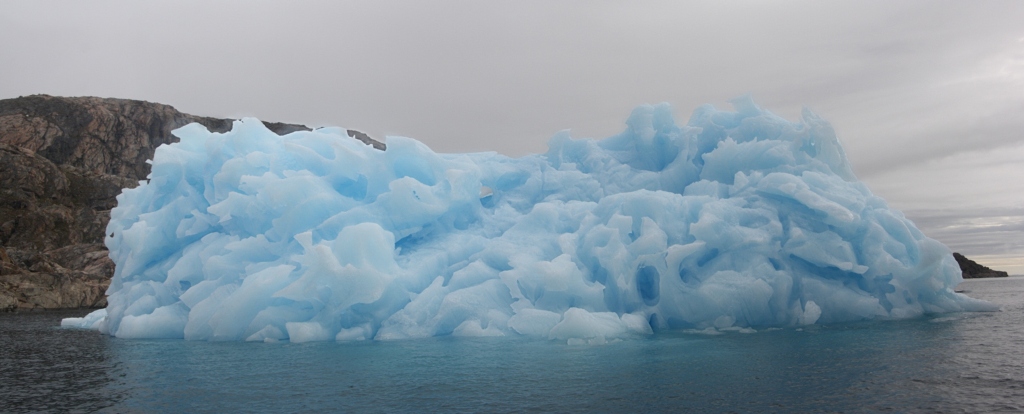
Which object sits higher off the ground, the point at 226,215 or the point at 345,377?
the point at 226,215

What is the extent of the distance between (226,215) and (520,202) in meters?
6.48

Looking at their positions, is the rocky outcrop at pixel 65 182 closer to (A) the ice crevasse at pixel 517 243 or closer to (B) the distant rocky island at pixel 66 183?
(B) the distant rocky island at pixel 66 183

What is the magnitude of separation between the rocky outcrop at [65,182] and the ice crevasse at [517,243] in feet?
72.1

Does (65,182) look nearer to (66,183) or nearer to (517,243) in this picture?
(66,183)

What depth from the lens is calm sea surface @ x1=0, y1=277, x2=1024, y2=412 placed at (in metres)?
6.71

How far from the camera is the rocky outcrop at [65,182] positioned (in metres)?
34.4

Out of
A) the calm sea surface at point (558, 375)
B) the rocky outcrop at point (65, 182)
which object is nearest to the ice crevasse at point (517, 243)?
the calm sea surface at point (558, 375)

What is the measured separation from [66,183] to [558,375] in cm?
6192

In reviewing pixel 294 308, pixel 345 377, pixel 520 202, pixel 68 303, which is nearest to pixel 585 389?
pixel 345 377

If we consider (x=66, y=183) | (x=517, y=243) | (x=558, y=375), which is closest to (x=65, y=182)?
(x=66, y=183)

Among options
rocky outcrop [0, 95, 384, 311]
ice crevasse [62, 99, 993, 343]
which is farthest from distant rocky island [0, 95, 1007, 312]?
ice crevasse [62, 99, 993, 343]

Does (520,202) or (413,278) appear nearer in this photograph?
(413,278)

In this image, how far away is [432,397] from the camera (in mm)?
7125

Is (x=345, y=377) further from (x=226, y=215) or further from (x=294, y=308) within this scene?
(x=226, y=215)
